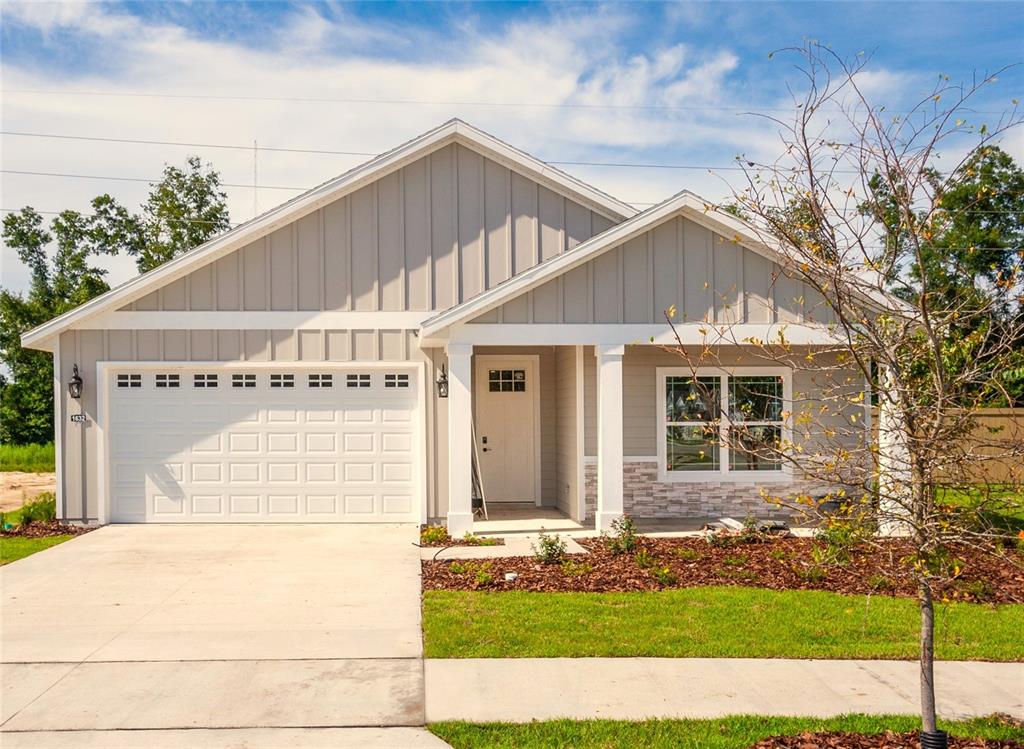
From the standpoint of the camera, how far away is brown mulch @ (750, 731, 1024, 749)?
5.24 metres

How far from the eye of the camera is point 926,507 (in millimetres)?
4953

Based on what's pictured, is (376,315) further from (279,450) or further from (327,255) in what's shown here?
(279,450)

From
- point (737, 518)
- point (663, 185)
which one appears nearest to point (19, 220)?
point (663, 185)

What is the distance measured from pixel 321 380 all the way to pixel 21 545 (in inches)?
183

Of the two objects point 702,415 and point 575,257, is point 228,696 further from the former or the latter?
point 702,415

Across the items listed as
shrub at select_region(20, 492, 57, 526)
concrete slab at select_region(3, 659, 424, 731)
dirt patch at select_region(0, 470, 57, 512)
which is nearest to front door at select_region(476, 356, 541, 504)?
shrub at select_region(20, 492, 57, 526)

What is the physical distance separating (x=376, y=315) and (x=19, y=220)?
82.9 feet

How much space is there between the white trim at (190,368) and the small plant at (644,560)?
3995 millimetres

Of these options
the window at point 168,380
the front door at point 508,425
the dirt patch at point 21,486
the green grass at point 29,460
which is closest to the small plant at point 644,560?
the front door at point 508,425

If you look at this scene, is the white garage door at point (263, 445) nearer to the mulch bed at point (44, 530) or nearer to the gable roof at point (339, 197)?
the mulch bed at point (44, 530)

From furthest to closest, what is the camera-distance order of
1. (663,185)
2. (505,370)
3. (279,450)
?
(663,185)
(505,370)
(279,450)

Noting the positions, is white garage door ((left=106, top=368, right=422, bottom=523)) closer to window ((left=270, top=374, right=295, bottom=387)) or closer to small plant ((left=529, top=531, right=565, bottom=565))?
window ((left=270, top=374, right=295, bottom=387))

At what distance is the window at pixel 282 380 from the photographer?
14.1m

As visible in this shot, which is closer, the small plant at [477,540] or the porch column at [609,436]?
the small plant at [477,540]
